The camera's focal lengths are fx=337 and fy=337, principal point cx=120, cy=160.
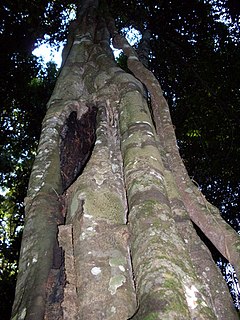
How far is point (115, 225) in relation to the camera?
216 centimetres

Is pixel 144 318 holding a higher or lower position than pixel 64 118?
lower

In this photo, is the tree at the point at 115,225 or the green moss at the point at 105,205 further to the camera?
the green moss at the point at 105,205

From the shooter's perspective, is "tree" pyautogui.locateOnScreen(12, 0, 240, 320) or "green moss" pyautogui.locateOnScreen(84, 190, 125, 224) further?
"green moss" pyautogui.locateOnScreen(84, 190, 125, 224)

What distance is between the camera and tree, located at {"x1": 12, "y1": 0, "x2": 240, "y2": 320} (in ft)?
5.60

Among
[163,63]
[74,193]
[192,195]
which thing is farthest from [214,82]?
[74,193]

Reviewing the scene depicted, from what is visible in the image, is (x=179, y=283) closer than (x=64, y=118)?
Yes

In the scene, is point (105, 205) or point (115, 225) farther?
point (105, 205)

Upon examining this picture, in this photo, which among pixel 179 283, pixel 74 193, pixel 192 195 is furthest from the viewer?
pixel 192 195

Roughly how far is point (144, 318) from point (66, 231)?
0.98 meters

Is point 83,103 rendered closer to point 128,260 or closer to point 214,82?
point 128,260

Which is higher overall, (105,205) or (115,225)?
(105,205)

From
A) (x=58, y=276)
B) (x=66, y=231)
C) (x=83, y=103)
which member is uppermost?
(x=83, y=103)

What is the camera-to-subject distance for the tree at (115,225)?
171 cm

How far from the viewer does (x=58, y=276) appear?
6.88 ft
